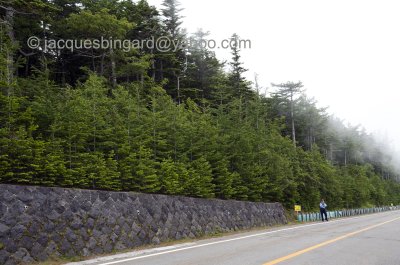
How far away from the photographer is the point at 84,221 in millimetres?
10297

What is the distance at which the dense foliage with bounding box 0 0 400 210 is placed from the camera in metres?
11.1

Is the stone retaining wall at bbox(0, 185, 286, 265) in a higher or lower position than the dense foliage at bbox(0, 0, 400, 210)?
lower

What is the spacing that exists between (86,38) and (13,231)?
76.3ft

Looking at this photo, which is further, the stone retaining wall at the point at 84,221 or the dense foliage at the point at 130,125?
the dense foliage at the point at 130,125

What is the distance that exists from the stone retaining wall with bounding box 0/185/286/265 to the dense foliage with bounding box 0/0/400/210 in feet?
2.14

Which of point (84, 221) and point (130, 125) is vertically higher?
point (130, 125)

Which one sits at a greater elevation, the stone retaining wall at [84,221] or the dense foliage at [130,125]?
the dense foliage at [130,125]

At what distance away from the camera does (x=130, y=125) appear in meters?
14.7

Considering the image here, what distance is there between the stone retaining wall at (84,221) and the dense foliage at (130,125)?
651 mm

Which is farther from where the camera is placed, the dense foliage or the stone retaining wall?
the dense foliage

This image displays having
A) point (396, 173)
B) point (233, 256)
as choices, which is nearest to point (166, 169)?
point (233, 256)

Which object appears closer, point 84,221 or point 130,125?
point 84,221

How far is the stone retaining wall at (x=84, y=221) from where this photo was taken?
8.46 meters

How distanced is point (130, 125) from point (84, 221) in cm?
534
